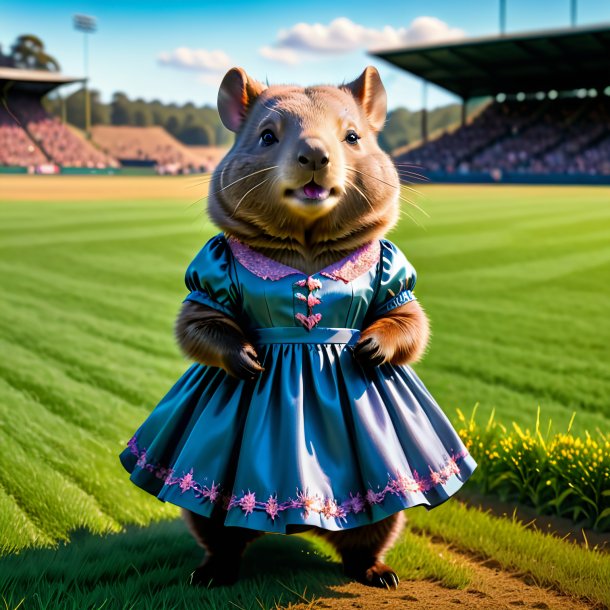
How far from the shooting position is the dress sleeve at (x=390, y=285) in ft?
9.23

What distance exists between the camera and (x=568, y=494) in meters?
3.94

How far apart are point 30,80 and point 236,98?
48842 mm

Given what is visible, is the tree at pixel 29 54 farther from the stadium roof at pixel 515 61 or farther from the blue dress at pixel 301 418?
the blue dress at pixel 301 418

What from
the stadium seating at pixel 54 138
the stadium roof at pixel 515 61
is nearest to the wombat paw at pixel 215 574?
the stadium roof at pixel 515 61

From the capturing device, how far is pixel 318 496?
255 cm

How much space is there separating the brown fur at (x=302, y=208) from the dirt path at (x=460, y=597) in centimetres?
9

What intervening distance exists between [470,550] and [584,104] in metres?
43.5

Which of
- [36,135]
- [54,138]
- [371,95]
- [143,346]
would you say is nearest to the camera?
[371,95]

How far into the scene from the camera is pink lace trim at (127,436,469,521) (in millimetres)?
2537

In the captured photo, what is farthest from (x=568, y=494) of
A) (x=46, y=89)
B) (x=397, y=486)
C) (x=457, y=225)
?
(x=46, y=89)

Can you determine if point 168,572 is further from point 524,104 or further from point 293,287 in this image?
point 524,104

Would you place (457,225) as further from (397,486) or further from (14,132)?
(14,132)

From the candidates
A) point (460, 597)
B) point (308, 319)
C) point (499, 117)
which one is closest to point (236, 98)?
point (308, 319)

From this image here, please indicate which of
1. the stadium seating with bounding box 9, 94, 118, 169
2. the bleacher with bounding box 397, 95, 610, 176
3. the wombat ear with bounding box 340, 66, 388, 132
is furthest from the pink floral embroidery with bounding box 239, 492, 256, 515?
the stadium seating with bounding box 9, 94, 118, 169
